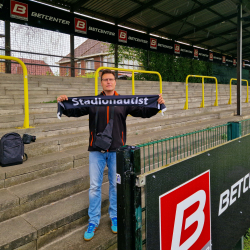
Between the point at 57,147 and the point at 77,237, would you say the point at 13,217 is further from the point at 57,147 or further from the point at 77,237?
the point at 57,147

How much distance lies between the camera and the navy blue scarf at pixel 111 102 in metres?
2.26

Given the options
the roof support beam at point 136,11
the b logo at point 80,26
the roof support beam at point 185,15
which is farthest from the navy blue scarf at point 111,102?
the roof support beam at point 185,15

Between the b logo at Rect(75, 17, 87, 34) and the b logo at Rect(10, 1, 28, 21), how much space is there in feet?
6.38

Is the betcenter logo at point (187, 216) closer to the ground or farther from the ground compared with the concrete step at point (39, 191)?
farther from the ground

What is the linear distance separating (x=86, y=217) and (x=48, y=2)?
9.22 metres

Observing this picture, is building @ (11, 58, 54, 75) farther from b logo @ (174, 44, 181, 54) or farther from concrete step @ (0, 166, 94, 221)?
b logo @ (174, 44, 181, 54)

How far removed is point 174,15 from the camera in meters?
11.7

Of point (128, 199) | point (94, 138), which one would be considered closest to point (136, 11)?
point (94, 138)

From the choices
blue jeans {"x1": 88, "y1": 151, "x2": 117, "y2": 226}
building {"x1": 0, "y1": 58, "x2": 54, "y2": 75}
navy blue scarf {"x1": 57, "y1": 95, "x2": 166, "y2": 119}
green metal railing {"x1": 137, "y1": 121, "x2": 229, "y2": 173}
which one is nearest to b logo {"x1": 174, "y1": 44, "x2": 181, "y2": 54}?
building {"x1": 0, "y1": 58, "x2": 54, "y2": 75}

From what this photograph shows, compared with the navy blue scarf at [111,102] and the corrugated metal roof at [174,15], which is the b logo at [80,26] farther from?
the navy blue scarf at [111,102]

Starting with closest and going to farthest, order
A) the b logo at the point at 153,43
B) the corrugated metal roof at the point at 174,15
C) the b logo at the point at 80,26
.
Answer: the b logo at the point at 80,26
the corrugated metal roof at the point at 174,15
the b logo at the point at 153,43

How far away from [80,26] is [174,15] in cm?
547

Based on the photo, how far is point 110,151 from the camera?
88.4 inches

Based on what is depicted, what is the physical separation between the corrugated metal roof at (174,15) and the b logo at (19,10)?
1.84 m
